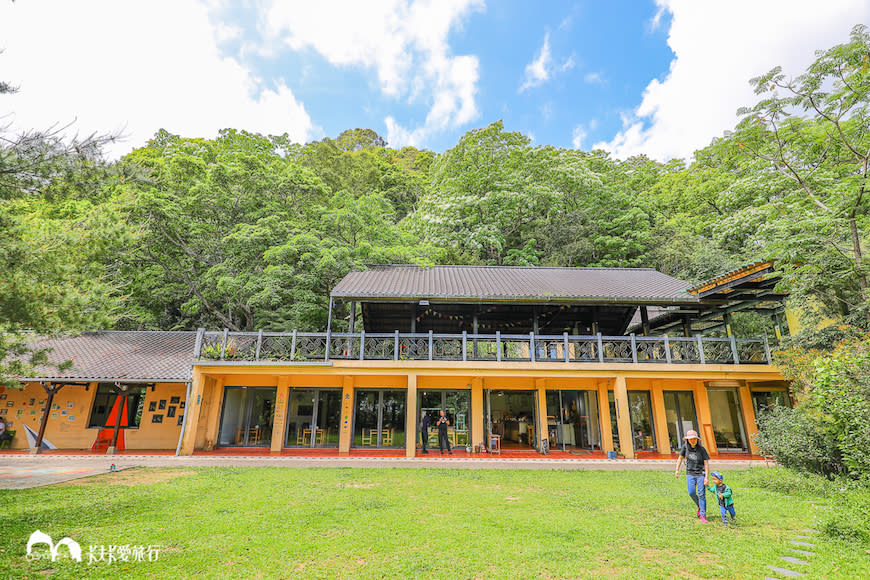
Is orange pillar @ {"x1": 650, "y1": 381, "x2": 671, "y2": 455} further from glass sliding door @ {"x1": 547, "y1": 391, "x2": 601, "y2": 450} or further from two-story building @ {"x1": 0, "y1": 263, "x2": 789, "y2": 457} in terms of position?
glass sliding door @ {"x1": 547, "y1": 391, "x2": 601, "y2": 450}

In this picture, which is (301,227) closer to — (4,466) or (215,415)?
(215,415)

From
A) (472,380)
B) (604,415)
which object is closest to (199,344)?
(472,380)

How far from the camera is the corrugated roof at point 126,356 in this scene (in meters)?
13.2

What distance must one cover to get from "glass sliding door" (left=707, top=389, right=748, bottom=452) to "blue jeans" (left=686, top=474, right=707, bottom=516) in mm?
10038

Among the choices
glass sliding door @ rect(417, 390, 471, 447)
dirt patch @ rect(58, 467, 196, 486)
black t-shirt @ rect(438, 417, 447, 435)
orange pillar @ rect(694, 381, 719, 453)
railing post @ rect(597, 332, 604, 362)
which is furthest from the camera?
glass sliding door @ rect(417, 390, 471, 447)

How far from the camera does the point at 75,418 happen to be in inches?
580

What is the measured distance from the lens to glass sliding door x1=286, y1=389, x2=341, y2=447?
46.7 feet

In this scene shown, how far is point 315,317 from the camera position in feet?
62.1

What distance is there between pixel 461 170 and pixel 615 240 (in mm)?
11159

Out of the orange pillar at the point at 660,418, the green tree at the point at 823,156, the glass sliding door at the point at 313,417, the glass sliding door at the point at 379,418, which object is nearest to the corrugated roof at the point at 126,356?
the glass sliding door at the point at 313,417

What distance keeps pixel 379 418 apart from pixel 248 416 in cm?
486

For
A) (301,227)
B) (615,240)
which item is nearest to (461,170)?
(615,240)

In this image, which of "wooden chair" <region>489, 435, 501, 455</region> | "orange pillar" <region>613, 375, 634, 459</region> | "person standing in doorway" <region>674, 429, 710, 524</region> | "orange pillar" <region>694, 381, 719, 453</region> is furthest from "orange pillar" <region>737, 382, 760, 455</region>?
"person standing in doorway" <region>674, 429, 710, 524</region>

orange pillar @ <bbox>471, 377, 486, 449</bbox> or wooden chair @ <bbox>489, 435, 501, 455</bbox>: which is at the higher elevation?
orange pillar @ <bbox>471, 377, 486, 449</bbox>
